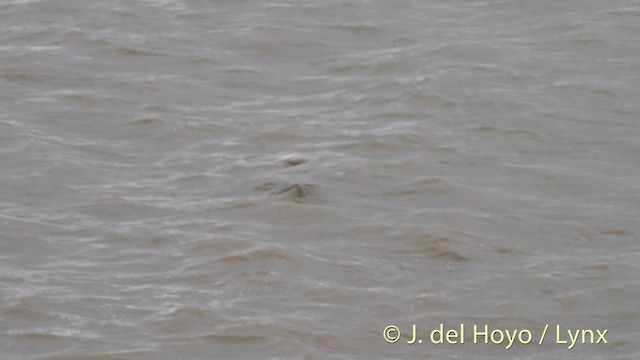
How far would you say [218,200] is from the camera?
7.82 metres

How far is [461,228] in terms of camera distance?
295 inches

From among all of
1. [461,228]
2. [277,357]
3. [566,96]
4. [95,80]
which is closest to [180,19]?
[95,80]

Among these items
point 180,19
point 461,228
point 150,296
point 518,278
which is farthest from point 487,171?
point 180,19

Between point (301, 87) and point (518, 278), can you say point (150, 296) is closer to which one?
point (518, 278)

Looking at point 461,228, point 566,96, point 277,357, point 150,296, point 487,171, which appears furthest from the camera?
point 566,96

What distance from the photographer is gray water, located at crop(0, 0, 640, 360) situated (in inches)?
261

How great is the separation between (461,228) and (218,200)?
128cm

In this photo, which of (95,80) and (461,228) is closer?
(461,228)

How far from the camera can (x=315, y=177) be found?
26.6 ft

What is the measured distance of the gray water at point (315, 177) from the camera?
261 inches

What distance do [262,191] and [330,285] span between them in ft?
3.78

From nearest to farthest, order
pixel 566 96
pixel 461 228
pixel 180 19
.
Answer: pixel 461 228 → pixel 566 96 → pixel 180 19

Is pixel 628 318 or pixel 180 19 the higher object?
pixel 180 19

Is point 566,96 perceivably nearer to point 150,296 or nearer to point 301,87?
point 301,87
